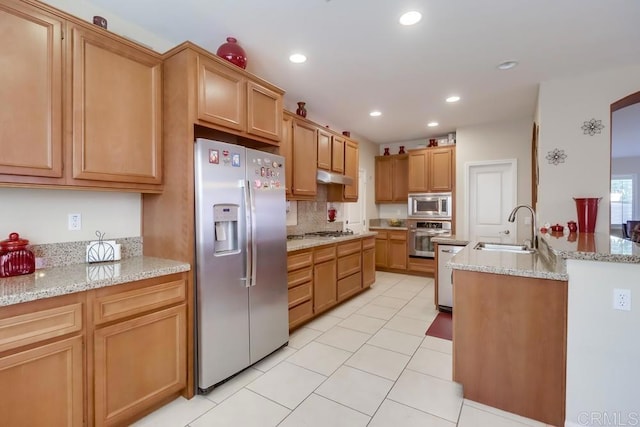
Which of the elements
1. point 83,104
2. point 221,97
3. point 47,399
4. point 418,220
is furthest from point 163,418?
point 418,220

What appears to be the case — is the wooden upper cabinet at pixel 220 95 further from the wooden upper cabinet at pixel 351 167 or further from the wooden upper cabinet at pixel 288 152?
the wooden upper cabinet at pixel 351 167

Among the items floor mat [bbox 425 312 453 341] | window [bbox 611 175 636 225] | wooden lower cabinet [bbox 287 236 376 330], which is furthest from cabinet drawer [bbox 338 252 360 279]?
window [bbox 611 175 636 225]

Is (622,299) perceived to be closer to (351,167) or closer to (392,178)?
(351,167)

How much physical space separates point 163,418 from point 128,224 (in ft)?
4.41

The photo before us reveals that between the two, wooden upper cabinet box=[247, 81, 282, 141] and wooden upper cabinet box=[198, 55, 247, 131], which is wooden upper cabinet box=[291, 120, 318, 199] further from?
Answer: wooden upper cabinet box=[198, 55, 247, 131]

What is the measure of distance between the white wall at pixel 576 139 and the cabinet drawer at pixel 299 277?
269 centimetres

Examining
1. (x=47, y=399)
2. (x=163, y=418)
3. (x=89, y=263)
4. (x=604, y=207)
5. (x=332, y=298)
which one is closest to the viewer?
(x=47, y=399)

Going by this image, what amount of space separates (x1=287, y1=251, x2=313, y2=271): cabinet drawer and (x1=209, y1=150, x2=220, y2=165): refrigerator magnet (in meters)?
1.24

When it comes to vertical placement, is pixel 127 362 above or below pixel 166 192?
below

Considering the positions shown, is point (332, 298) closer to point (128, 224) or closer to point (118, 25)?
point (128, 224)

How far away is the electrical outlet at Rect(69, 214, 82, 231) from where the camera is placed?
6.44 feet

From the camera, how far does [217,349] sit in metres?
2.07

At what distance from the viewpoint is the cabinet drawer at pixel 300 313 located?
296cm

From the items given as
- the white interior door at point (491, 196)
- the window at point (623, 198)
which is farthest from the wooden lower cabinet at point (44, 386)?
the window at point (623, 198)
